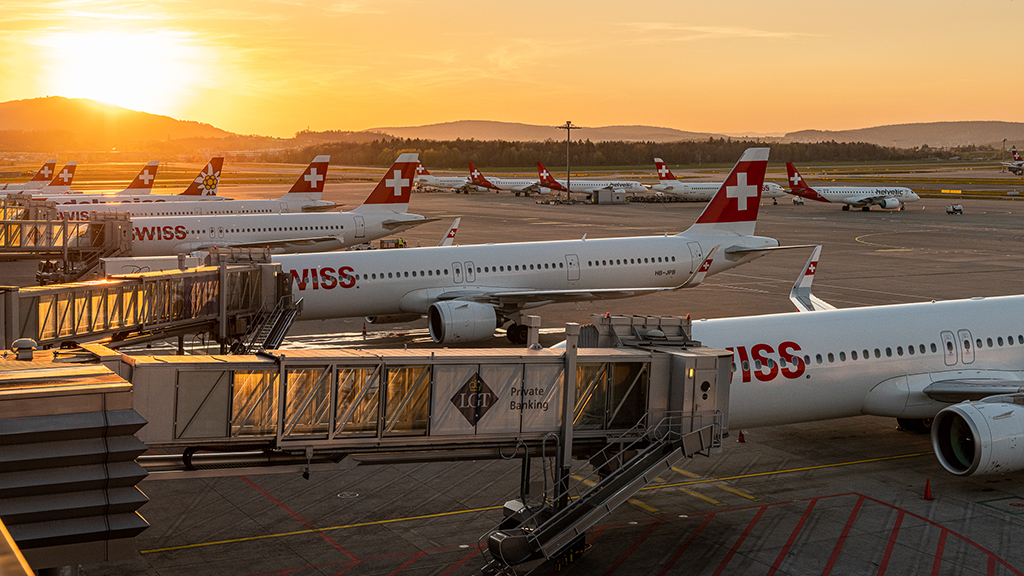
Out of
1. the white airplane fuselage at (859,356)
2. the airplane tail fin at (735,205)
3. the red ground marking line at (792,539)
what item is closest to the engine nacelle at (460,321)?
the airplane tail fin at (735,205)

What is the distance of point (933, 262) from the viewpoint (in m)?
64.0

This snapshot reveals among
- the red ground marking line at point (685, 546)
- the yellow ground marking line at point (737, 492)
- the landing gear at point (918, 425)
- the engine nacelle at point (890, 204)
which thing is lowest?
the red ground marking line at point (685, 546)

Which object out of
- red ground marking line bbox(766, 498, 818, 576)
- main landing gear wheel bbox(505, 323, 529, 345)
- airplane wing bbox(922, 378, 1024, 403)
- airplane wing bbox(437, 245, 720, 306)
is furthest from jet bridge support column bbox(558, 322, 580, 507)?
main landing gear wheel bbox(505, 323, 529, 345)

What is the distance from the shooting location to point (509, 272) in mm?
39594

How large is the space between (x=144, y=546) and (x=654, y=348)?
33.1 feet

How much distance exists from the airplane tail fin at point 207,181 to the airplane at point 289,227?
109 ft

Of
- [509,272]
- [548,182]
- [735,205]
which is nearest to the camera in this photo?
[509,272]

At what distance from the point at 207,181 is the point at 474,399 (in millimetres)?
83742

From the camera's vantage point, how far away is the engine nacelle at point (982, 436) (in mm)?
20156

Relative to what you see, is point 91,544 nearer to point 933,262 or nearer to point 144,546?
point 144,546

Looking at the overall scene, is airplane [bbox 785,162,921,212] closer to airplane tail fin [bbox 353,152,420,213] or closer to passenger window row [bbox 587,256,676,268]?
airplane tail fin [bbox 353,152,420,213]

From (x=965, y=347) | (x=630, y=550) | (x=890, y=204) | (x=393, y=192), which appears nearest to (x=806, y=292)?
(x=965, y=347)

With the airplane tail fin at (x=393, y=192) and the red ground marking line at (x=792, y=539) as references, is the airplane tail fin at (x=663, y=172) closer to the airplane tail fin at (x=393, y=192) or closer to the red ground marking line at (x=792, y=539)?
the airplane tail fin at (x=393, y=192)

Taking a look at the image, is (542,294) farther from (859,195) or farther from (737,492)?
(859,195)
